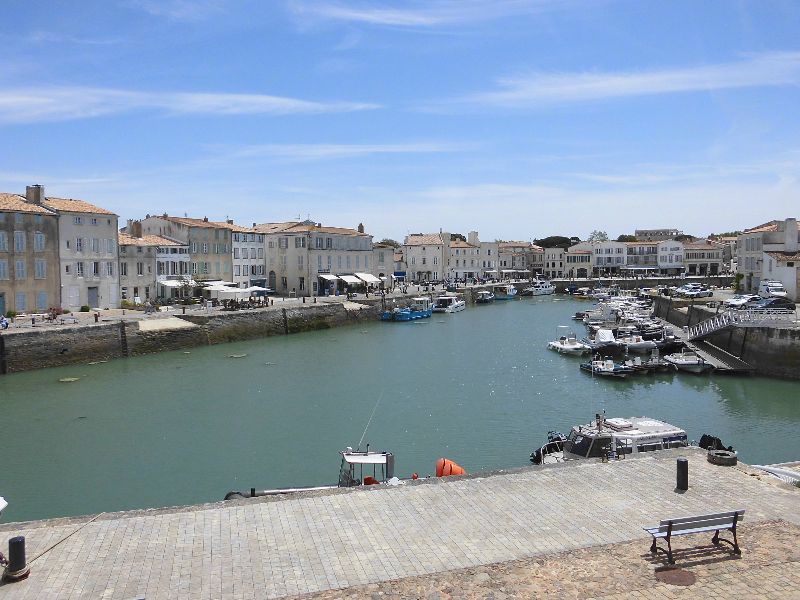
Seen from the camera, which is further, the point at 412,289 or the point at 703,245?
the point at 703,245

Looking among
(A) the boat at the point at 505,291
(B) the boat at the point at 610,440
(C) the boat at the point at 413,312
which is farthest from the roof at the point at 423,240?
(B) the boat at the point at 610,440

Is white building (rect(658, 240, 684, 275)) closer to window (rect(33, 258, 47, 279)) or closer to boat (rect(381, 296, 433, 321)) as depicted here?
boat (rect(381, 296, 433, 321))

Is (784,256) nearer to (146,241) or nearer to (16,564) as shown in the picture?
(146,241)

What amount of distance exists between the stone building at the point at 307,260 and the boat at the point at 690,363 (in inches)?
1751

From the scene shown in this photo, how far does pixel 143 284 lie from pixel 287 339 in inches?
566

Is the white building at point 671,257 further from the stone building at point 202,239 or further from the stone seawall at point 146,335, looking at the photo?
the stone building at point 202,239

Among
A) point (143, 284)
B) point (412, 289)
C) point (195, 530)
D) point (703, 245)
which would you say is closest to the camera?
point (195, 530)

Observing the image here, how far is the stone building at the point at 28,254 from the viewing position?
148 ft

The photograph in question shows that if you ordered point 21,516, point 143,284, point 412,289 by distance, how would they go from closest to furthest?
point 21,516 → point 143,284 → point 412,289

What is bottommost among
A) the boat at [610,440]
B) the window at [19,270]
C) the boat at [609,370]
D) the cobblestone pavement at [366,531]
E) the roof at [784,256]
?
the boat at [609,370]

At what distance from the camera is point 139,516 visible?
12.1 metres

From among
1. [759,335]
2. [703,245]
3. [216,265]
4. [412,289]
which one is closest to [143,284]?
[216,265]

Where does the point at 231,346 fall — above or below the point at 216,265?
below

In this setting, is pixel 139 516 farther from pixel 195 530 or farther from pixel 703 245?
pixel 703 245
